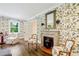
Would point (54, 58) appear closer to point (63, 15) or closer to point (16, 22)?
point (63, 15)

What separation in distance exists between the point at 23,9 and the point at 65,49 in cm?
124

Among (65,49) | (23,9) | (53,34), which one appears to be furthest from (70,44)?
(23,9)

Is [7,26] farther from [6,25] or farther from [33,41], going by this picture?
[33,41]

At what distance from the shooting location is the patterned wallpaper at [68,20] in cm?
297

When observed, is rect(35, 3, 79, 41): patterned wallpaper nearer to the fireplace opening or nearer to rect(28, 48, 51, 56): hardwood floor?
the fireplace opening

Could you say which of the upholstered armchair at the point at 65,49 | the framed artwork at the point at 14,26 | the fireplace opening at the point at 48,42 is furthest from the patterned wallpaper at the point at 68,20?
the framed artwork at the point at 14,26

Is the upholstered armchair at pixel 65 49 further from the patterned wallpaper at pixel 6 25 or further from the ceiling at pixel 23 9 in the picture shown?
the ceiling at pixel 23 9

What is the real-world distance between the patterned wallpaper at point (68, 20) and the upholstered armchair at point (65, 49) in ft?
0.35

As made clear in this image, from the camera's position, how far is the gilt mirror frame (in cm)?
304

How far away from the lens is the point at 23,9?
3051mm

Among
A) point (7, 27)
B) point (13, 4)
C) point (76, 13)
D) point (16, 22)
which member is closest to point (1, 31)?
point (7, 27)

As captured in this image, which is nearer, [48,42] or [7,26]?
[7,26]

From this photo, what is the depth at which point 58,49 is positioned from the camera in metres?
3.03

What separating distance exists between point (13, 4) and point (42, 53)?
124 cm
